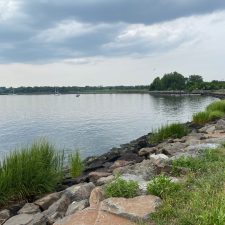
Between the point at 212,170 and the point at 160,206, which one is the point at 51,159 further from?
the point at 160,206

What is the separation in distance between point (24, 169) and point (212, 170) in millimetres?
4698

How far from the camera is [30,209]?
916 centimetres

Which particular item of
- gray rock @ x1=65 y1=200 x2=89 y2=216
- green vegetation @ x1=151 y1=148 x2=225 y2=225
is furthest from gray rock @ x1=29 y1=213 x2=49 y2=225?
green vegetation @ x1=151 y1=148 x2=225 y2=225

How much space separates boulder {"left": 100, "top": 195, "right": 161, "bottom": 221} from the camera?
238 inches

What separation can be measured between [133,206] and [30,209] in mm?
3614

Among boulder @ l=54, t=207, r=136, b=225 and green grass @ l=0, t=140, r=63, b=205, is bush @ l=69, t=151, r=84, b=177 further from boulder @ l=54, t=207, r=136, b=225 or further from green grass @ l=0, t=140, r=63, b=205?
boulder @ l=54, t=207, r=136, b=225

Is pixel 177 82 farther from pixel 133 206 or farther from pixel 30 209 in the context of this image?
pixel 133 206

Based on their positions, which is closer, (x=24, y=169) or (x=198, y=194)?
(x=198, y=194)

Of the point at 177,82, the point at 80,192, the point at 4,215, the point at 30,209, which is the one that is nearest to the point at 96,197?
the point at 80,192

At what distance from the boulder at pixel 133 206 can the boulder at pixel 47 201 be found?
3.15 m

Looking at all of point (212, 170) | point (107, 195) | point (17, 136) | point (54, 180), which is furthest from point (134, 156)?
point (17, 136)

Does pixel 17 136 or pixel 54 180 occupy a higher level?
pixel 54 180

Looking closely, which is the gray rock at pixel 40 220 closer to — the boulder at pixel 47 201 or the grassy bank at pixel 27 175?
the boulder at pixel 47 201

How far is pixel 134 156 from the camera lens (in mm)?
17062
